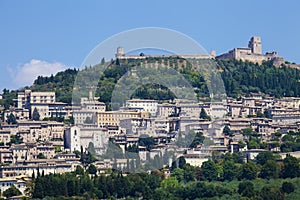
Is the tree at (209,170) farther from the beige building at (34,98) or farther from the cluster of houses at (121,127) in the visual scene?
the beige building at (34,98)

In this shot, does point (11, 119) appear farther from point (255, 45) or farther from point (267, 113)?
point (255, 45)

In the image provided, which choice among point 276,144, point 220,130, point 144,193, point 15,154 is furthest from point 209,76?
point 144,193

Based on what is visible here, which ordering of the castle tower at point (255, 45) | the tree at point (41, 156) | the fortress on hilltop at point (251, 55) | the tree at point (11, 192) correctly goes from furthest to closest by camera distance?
the castle tower at point (255, 45) → the fortress on hilltop at point (251, 55) → the tree at point (41, 156) → the tree at point (11, 192)

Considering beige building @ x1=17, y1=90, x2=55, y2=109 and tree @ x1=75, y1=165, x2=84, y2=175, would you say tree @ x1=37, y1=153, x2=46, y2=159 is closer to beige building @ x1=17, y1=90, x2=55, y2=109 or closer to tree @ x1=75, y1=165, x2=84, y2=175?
tree @ x1=75, y1=165, x2=84, y2=175

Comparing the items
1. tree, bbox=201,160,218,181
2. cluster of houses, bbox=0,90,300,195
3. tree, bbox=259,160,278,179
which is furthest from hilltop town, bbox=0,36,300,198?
tree, bbox=259,160,278,179

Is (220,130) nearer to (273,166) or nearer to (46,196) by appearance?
(273,166)

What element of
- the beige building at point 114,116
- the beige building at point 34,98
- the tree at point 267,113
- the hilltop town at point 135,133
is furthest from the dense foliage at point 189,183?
the tree at point 267,113
